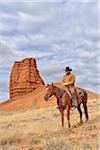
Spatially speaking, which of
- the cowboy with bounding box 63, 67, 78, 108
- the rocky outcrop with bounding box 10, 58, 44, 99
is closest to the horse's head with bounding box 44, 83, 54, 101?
the cowboy with bounding box 63, 67, 78, 108

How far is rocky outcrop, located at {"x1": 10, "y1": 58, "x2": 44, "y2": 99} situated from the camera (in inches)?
4141

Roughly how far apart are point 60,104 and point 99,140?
19.5 ft

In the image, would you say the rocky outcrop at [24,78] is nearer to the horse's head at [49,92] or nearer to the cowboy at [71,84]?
the cowboy at [71,84]

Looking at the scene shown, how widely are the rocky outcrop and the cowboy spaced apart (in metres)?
87.4

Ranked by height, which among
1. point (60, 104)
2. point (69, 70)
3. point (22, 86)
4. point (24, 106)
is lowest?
point (60, 104)

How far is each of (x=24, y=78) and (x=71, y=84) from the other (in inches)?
3626

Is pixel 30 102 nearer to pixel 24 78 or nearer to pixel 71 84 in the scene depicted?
pixel 24 78

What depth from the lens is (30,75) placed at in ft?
354

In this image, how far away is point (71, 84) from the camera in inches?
664

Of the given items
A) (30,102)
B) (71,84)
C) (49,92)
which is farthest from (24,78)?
(49,92)

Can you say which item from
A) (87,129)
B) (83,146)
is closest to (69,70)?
(87,129)

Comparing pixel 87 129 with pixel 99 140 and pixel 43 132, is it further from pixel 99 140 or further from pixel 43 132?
pixel 99 140

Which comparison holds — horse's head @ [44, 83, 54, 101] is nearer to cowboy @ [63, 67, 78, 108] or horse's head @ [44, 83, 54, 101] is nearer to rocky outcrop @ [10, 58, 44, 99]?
cowboy @ [63, 67, 78, 108]

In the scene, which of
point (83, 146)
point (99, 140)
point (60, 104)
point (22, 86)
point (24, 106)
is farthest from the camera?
point (22, 86)
